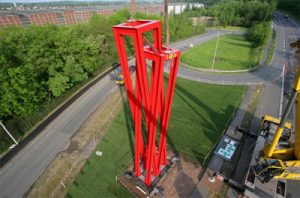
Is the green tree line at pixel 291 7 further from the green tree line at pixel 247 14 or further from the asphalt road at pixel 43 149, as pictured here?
the asphalt road at pixel 43 149

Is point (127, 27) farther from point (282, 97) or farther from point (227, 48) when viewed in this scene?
point (227, 48)

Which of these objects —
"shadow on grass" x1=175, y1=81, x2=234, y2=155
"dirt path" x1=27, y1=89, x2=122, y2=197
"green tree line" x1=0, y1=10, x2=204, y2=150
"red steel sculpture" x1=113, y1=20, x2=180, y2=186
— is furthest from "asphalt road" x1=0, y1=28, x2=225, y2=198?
"shadow on grass" x1=175, y1=81, x2=234, y2=155

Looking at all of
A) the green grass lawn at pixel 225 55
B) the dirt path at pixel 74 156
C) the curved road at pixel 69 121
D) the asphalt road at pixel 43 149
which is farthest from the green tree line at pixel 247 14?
the asphalt road at pixel 43 149

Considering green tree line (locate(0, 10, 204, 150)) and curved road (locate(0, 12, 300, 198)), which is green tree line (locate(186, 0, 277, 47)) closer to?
curved road (locate(0, 12, 300, 198))

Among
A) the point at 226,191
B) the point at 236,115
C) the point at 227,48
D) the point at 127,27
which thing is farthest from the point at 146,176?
the point at 227,48

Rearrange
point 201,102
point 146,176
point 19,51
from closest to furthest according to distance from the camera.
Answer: point 146,176, point 19,51, point 201,102

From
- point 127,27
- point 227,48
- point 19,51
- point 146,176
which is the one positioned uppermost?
point 127,27
